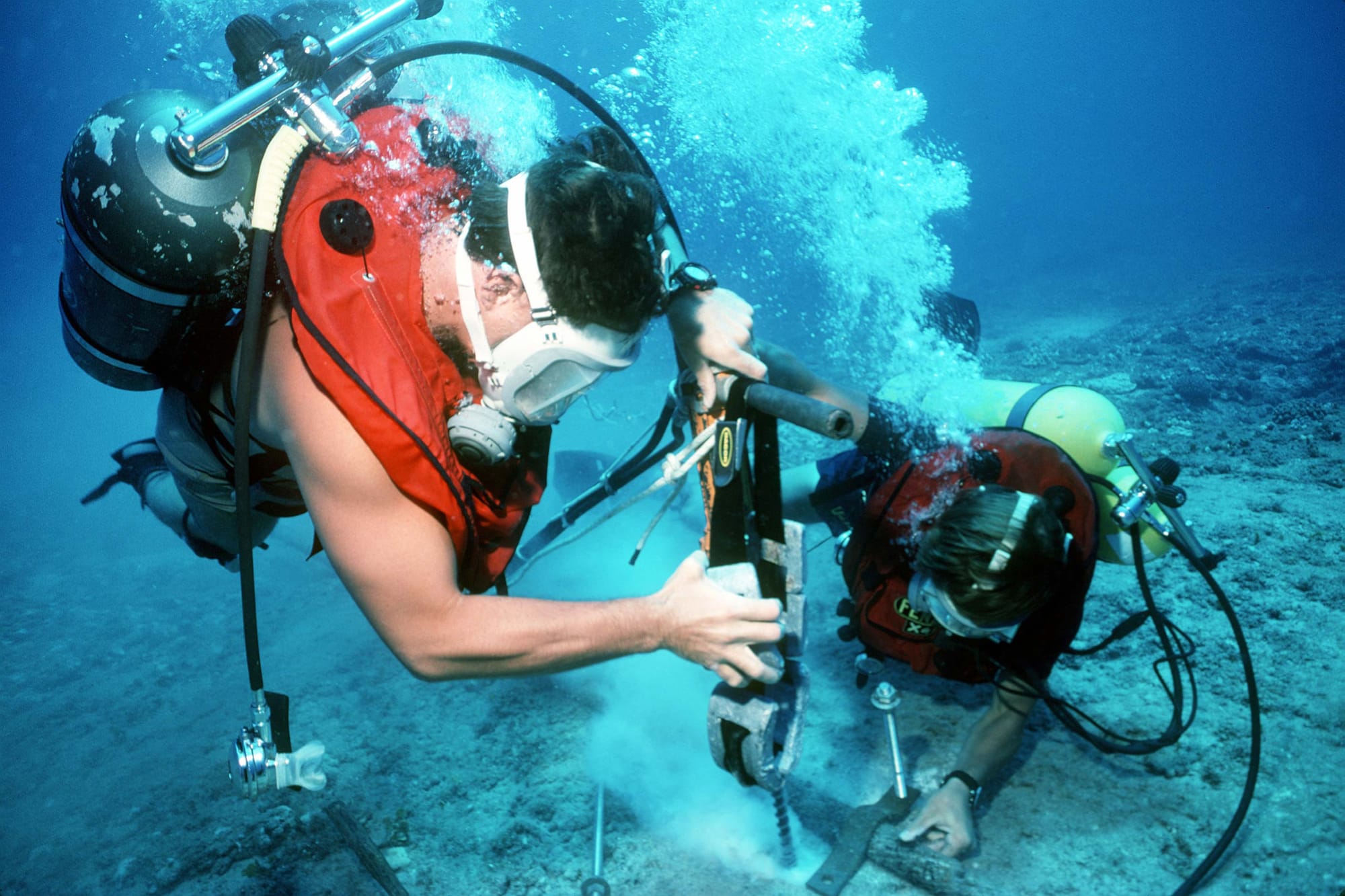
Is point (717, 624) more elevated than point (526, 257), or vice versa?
point (526, 257)

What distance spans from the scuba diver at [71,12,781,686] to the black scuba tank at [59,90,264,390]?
0.05 feet

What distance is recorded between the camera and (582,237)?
1.76 m

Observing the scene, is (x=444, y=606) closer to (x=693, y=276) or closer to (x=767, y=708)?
(x=767, y=708)

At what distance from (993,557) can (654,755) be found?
2338 millimetres

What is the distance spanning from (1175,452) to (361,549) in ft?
24.9

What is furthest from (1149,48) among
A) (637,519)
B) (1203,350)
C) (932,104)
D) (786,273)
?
(637,519)

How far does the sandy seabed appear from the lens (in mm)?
2803

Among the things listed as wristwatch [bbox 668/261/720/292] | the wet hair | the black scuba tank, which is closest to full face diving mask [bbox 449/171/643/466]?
wristwatch [bbox 668/261/720/292]

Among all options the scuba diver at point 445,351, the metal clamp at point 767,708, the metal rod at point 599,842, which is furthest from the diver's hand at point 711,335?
the metal rod at point 599,842

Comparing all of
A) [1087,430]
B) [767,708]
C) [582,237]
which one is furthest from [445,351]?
[1087,430]

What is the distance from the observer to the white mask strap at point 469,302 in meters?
1.77

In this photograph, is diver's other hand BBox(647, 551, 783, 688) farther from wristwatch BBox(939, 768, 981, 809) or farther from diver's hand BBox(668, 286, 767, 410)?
wristwatch BBox(939, 768, 981, 809)

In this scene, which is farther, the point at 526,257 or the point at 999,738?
the point at 999,738

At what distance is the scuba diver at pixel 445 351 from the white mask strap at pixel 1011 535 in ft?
3.82
